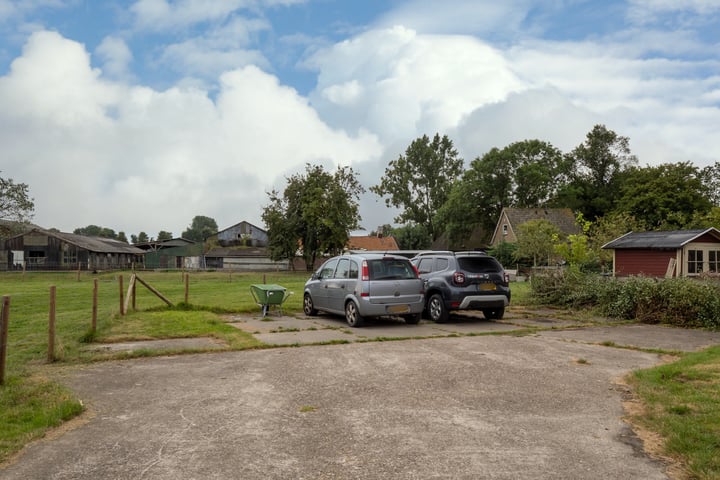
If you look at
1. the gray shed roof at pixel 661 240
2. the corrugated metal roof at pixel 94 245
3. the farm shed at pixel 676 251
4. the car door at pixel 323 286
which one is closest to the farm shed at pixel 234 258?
the corrugated metal roof at pixel 94 245

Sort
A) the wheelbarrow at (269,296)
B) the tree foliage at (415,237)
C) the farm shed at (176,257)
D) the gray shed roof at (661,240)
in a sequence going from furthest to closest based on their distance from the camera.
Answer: the farm shed at (176,257) < the tree foliage at (415,237) < the gray shed roof at (661,240) < the wheelbarrow at (269,296)

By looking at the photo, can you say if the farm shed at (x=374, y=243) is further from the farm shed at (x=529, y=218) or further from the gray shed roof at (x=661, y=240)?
A: the gray shed roof at (x=661, y=240)

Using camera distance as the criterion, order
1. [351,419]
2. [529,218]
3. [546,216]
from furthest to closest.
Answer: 1. [546,216]
2. [529,218]
3. [351,419]

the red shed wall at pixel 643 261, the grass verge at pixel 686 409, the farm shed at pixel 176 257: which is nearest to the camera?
the grass verge at pixel 686 409

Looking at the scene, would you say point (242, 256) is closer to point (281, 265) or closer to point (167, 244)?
point (281, 265)

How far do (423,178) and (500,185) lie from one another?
13.3 meters

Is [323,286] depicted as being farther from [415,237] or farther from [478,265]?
[415,237]

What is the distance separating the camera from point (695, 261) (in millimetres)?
27922

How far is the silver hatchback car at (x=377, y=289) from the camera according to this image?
41.1 ft

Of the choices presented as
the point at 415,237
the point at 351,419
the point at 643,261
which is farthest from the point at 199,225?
the point at 351,419

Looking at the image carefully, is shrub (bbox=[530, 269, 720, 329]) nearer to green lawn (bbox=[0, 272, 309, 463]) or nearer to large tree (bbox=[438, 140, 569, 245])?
green lawn (bbox=[0, 272, 309, 463])

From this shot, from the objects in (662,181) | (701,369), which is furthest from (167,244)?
(701,369)

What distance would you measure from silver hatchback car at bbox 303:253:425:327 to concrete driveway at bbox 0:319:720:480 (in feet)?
11.1

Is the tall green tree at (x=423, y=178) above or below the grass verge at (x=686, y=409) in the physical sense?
above
